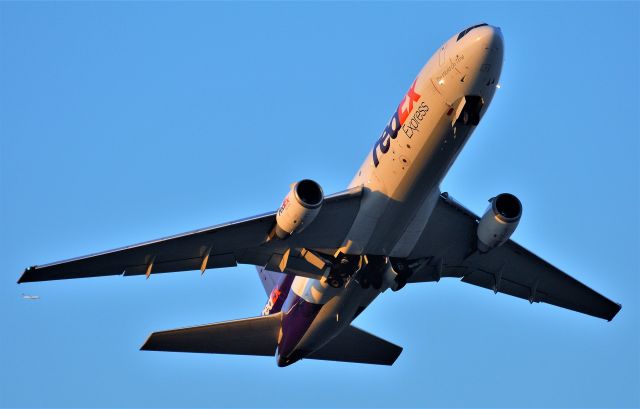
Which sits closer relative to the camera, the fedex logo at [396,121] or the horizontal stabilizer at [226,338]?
the fedex logo at [396,121]

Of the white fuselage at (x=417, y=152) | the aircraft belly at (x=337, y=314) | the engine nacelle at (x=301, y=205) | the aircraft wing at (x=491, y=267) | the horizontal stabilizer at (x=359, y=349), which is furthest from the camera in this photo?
the horizontal stabilizer at (x=359, y=349)

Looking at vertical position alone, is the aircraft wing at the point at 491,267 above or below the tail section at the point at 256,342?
above

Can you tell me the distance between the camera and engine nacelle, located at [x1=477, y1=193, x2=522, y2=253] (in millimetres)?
37188

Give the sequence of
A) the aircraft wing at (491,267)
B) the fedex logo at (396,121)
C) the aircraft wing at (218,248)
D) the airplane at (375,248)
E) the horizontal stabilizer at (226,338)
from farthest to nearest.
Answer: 1. the horizontal stabilizer at (226,338)
2. the aircraft wing at (491,267)
3. the aircraft wing at (218,248)
4. the fedex logo at (396,121)
5. the airplane at (375,248)

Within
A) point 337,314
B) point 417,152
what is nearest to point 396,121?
point 417,152

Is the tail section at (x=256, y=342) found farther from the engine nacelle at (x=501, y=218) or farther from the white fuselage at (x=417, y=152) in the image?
the engine nacelle at (x=501, y=218)

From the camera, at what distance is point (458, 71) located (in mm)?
32625

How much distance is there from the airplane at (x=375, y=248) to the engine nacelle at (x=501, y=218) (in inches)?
1.7

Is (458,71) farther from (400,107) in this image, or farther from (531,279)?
(531,279)

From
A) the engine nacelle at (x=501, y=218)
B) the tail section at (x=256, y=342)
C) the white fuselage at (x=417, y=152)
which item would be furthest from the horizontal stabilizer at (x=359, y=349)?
the engine nacelle at (x=501, y=218)

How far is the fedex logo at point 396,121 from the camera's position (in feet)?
112

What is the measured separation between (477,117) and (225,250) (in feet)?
32.0

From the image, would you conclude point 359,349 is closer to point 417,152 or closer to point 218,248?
point 218,248

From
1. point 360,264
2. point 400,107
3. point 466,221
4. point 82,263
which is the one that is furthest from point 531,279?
point 82,263
